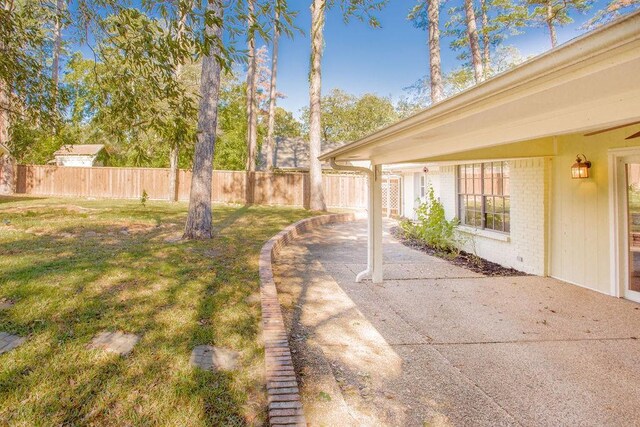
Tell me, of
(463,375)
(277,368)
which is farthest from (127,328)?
(463,375)

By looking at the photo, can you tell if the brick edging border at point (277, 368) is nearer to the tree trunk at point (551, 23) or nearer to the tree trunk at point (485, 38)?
the tree trunk at point (485, 38)

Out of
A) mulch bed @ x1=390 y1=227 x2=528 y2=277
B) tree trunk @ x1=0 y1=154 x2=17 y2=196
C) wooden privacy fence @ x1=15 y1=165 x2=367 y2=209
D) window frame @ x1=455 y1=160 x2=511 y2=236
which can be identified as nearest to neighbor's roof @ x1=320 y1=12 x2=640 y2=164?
mulch bed @ x1=390 y1=227 x2=528 y2=277

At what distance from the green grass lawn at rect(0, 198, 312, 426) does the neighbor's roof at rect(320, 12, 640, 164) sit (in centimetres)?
Result: 230

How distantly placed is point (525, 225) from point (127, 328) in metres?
6.40

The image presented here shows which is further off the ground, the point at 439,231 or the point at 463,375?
the point at 439,231

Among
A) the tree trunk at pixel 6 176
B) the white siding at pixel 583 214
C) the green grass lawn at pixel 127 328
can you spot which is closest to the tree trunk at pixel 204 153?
the green grass lawn at pixel 127 328

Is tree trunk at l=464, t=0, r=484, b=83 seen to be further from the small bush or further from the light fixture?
the light fixture

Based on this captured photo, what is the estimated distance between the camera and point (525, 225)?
6.80 metres

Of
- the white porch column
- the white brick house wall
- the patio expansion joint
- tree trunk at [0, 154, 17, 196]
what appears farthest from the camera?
tree trunk at [0, 154, 17, 196]

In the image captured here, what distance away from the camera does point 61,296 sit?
13.5ft

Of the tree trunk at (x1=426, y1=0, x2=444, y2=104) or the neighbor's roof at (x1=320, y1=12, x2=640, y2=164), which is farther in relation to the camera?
the tree trunk at (x1=426, y1=0, x2=444, y2=104)

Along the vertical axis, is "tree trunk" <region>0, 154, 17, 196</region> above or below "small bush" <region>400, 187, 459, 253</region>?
above

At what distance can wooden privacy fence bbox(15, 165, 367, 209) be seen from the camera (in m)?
19.9

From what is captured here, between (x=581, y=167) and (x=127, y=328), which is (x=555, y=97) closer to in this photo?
(x=127, y=328)
